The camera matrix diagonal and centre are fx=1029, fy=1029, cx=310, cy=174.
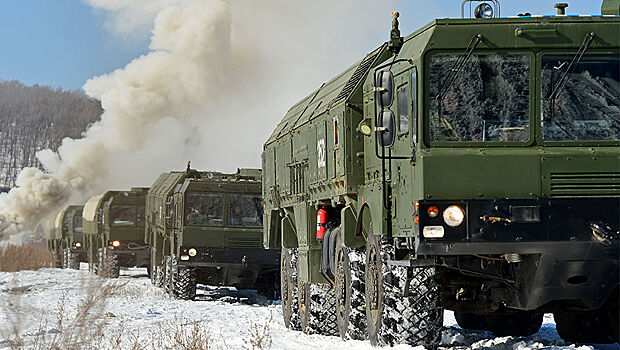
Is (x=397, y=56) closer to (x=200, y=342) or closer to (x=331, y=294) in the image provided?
(x=200, y=342)

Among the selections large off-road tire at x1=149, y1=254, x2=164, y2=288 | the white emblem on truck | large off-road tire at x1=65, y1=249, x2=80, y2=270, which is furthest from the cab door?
large off-road tire at x1=65, y1=249, x2=80, y2=270

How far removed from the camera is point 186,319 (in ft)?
57.0

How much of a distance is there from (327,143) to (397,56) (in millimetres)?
3021

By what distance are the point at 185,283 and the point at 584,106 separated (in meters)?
16.5

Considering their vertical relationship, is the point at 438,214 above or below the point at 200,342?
above

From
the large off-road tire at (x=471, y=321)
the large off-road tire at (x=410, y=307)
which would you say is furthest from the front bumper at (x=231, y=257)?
the large off-road tire at (x=410, y=307)

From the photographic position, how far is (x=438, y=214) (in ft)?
29.4

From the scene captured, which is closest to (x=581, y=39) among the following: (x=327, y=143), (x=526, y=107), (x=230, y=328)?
(x=526, y=107)

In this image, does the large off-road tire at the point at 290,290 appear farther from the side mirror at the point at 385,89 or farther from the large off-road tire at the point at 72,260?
the large off-road tire at the point at 72,260

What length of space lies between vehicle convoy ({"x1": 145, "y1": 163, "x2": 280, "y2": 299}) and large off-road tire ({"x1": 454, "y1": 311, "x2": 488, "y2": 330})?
10284 mm

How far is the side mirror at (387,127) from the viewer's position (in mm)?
9547

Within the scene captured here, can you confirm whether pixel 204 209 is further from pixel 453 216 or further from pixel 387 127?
pixel 453 216

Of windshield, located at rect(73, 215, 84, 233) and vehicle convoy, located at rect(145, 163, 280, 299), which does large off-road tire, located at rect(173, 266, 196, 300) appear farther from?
windshield, located at rect(73, 215, 84, 233)

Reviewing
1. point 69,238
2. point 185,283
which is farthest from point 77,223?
point 185,283
